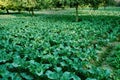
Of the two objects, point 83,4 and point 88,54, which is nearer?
point 88,54

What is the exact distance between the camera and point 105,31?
20.4 m

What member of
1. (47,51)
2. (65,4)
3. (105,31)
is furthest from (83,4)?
(47,51)

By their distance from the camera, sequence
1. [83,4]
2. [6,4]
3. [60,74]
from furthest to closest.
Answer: [6,4] → [83,4] → [60,74]

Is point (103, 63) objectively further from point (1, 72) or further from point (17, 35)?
point (17, 35)

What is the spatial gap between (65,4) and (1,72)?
22.8 m

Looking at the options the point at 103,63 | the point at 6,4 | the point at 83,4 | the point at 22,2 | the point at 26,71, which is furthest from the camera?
the point at 6,4

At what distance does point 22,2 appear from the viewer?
44719 mm

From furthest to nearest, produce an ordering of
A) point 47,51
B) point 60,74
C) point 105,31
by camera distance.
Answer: point 105,31 < point 47,51 < point 60,74

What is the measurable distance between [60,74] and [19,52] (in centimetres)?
408

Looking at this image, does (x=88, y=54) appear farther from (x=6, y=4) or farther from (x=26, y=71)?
(x=6, y=4)

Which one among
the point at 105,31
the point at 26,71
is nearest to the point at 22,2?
the point at 105,31

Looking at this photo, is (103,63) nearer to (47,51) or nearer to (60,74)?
(47,51)

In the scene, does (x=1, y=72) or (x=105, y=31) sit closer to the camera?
(x=1, y=72)

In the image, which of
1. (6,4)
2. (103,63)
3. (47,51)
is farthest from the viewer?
(6,4)
